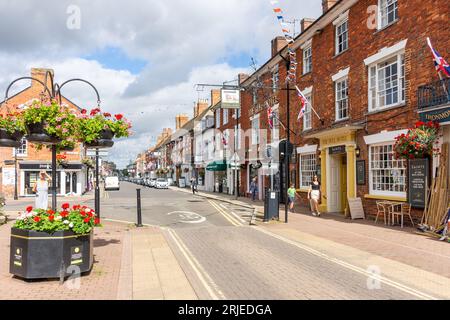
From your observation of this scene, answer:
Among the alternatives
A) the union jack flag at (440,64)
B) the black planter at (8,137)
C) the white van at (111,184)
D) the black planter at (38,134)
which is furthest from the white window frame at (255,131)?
the white van at (111,184)

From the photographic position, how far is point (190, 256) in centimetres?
869

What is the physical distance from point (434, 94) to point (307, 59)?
9976 millimetres

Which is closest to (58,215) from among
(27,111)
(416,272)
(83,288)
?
(83,288)

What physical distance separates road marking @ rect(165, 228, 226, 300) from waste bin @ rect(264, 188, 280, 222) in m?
4.83

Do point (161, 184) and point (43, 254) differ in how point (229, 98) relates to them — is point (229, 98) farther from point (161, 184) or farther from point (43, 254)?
point (161, 184)

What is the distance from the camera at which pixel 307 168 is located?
20500 mm

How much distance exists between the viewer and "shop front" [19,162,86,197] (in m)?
33.5

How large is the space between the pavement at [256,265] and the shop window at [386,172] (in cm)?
177

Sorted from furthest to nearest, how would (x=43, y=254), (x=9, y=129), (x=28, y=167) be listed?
(x=28, y=167), (x=9, y=129), (x=43, y=254)

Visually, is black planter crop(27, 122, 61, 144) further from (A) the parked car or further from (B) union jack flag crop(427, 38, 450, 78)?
(A) the parked car

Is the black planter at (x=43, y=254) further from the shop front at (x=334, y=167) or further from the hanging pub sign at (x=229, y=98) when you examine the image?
the hanging pub sign at (x=229, y=98)

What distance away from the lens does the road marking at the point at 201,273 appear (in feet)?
19.2

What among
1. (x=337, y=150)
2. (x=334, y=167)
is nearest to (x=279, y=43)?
(x=334, y=167)

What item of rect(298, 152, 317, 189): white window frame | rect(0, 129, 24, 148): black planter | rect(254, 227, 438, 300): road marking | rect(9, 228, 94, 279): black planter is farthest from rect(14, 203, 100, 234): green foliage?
rect(298, 152, 317, 189): white window frame
